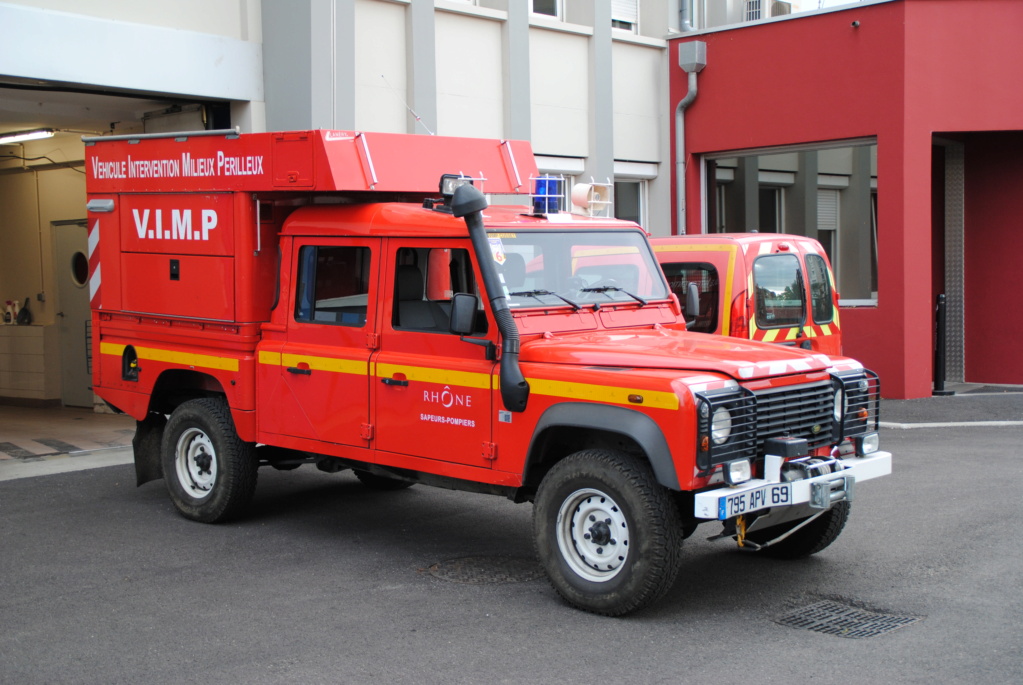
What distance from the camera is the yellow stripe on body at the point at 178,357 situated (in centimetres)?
810

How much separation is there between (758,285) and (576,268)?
10.7ft

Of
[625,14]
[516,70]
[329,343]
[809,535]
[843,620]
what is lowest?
[843,620]

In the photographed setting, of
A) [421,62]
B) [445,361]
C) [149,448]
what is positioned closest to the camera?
[445,361]

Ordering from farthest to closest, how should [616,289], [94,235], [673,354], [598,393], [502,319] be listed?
[94,235] < [616,289] < [502,319] < [673,354] < [598,393]

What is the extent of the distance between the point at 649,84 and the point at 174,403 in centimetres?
1015

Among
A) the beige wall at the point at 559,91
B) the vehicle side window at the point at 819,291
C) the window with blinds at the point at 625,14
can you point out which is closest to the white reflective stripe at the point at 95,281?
the vehicle side window at the point at 819,291

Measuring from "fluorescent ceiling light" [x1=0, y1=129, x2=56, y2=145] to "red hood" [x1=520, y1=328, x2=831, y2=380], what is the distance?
31.7 feet

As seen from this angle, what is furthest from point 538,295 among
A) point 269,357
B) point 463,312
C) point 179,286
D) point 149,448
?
point 149,448

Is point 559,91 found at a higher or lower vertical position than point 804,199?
higher

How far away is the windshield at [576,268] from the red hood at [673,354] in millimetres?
302

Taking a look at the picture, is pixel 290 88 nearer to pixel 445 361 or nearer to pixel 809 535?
pixel 445 361

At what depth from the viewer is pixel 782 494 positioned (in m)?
Answer: 5.91

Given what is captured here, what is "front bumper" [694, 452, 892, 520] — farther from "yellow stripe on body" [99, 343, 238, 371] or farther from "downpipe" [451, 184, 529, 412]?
"yellow stripe on body" [99, 343, 238, 371]

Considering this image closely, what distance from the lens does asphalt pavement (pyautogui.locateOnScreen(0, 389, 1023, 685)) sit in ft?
17.5
